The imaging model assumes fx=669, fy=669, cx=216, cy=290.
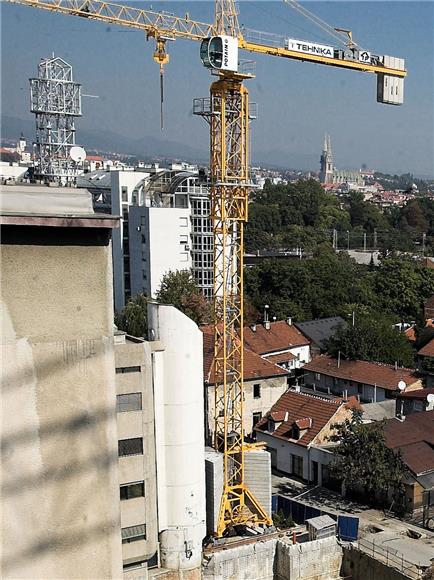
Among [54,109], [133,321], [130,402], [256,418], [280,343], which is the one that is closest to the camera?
[130,402]

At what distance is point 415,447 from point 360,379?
14.0 feet

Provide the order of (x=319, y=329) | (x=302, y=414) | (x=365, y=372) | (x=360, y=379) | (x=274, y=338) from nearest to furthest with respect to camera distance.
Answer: (x=302, y=414) → (x=360, y=379) → (x=365, y=372) → (x=274, y=338) → (x=319, y=329)

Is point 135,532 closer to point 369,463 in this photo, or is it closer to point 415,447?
point 369,463

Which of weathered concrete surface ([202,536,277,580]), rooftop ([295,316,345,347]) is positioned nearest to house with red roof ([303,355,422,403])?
rooftop ([295,316,345,347])

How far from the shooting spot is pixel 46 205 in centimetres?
150

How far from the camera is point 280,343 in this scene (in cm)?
1750

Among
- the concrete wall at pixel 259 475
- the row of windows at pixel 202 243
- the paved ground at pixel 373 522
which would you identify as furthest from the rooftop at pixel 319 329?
the concrete wall at pixel 259 475

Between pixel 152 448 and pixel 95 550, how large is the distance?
6289 mm

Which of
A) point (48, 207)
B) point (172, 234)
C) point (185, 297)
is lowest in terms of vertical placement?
point (185, 297)

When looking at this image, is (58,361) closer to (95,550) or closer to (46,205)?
(46,205)

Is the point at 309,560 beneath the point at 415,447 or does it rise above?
beneath

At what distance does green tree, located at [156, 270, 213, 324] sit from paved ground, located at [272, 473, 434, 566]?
23.0 feet

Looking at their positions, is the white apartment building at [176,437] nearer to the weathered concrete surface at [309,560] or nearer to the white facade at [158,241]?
the weathered concrete surface at [309,560]

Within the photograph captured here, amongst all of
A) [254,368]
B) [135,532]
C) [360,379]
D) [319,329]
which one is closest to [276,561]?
[135,532]
